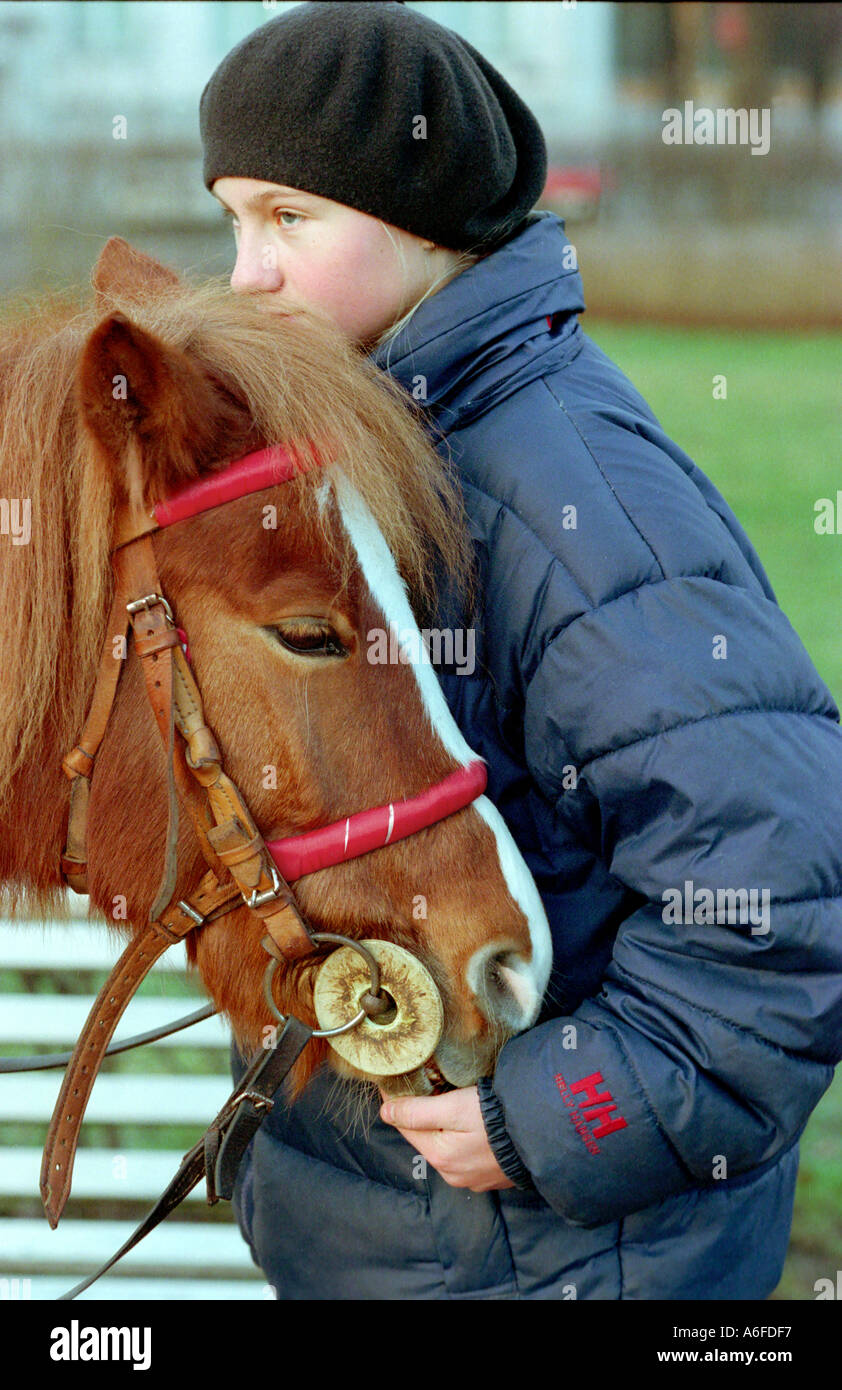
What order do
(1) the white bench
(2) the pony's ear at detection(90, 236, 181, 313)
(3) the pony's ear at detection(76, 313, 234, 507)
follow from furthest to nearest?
(1) the white bench → (2) the pony's ear at detection(90, 236, 181, 313) → (3) the pony's ear at detection(76, 313, 234, 507)

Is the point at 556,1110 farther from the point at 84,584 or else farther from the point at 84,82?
the point at 84,82

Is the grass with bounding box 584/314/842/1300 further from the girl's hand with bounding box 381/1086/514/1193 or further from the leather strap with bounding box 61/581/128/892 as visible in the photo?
the leather strap with bounding box 61/581/128/892

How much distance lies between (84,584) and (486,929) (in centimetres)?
66

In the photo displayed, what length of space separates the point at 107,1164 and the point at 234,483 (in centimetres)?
212

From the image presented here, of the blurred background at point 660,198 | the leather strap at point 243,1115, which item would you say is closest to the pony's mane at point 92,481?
the leather strap at point 243,1115

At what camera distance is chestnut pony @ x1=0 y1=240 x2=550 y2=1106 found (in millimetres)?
1507

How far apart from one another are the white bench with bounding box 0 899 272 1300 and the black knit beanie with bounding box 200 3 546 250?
1900mm

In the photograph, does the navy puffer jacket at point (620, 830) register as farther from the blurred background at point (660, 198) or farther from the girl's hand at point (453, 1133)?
the blurred background at point (660, 198)

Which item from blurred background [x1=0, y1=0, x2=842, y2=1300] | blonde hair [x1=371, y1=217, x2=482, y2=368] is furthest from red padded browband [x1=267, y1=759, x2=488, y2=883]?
blurred background [x1=0, y1=0, x2=842, y2=1300]

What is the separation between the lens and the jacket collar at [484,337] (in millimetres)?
1632

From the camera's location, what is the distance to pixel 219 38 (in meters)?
10.6

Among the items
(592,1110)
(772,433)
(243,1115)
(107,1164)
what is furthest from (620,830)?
(772,433)

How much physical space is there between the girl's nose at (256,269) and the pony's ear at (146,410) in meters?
0.26

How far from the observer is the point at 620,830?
4.99 ft
